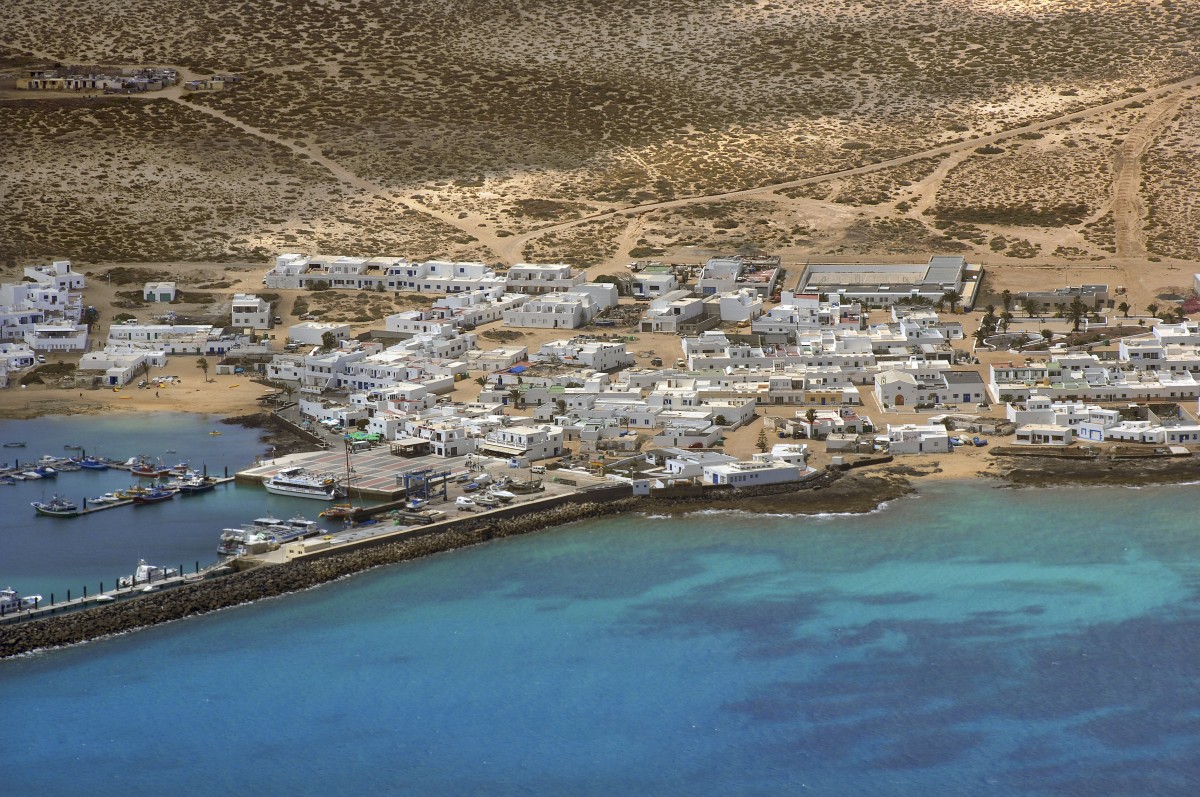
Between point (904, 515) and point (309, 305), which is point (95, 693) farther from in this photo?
point (309, 305)

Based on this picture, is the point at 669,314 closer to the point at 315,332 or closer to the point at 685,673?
the point at 315,332

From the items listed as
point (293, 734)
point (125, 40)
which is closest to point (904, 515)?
point (293, 734)

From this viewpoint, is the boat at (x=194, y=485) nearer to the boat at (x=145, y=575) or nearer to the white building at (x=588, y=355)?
the boat at (x=145, y=575)

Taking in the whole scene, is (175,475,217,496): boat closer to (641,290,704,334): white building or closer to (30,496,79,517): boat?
(30,496,79,517): boat

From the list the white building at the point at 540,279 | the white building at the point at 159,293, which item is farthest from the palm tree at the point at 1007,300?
the white building at the point at 159,293

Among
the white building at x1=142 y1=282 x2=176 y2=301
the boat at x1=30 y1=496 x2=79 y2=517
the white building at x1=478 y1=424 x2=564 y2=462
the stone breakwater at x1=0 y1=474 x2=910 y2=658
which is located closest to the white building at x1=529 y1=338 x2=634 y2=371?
the white building at x1=478 y1=424 x2=564 y2=462

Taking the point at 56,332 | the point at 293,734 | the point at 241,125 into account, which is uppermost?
the point at 241,125

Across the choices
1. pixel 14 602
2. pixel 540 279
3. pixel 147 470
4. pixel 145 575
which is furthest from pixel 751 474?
pixel 540 279
